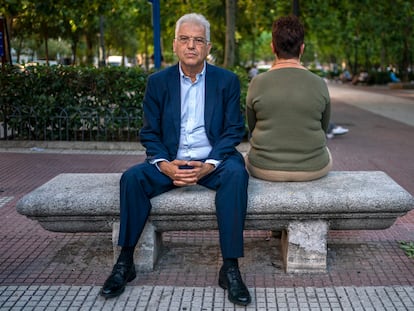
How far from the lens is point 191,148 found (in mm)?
3855

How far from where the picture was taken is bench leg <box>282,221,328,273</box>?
12.1 ft

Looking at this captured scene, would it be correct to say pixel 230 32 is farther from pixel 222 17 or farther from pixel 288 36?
pixel 288 36

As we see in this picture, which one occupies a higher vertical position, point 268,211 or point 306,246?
point 268,211

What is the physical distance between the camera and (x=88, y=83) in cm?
935

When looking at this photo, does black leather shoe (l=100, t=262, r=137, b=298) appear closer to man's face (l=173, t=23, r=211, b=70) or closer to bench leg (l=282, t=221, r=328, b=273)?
bench leg (l=282, t=221, r=328, b=273)

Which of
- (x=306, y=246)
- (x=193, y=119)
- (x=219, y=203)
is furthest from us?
(x=193, y=119)

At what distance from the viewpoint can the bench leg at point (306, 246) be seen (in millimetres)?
3689

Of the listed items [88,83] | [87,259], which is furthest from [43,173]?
[87,259]

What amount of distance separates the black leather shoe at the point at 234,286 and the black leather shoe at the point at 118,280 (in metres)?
0.60

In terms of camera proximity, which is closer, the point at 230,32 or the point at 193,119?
the point at 193,119

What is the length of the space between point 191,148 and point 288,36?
1.03 meters

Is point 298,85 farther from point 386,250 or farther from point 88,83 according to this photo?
point 88,83

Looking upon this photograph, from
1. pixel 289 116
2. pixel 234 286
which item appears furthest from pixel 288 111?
pixel 234 286

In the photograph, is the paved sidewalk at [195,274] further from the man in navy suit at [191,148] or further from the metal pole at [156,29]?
the metal pole at [156,29]
